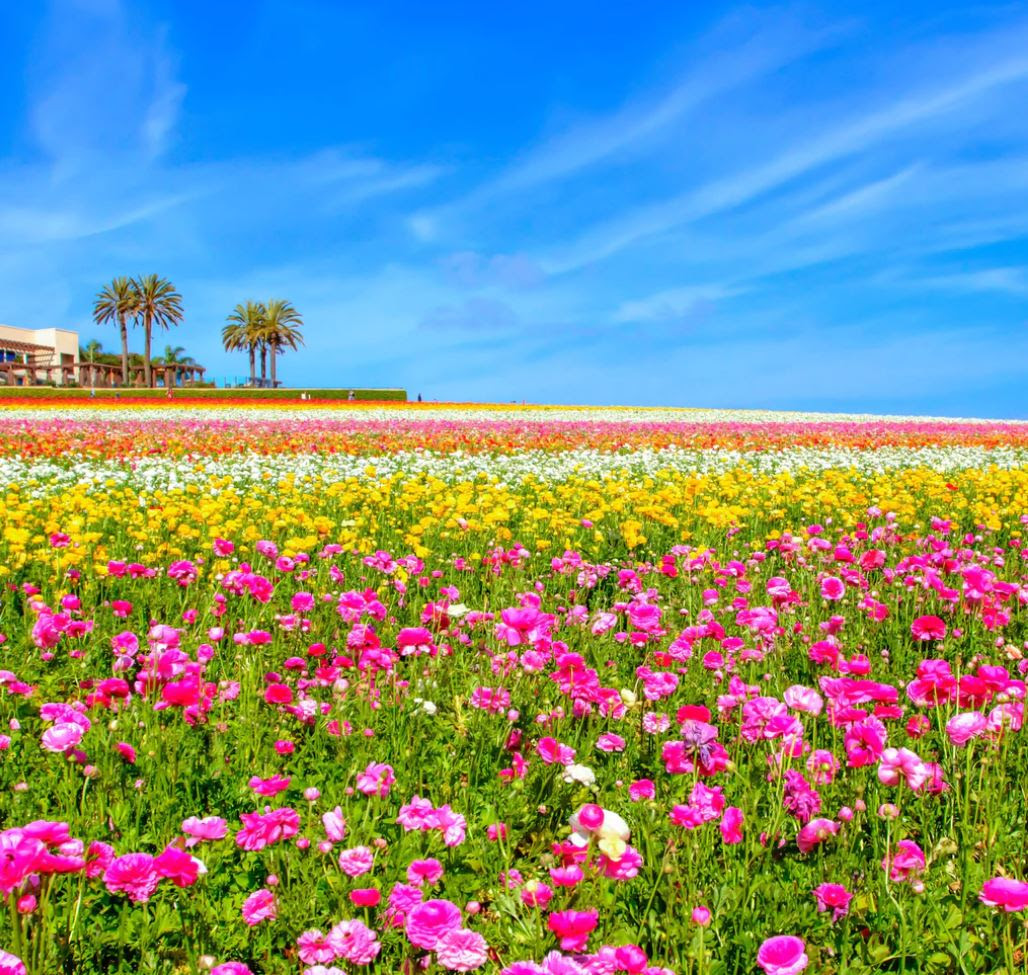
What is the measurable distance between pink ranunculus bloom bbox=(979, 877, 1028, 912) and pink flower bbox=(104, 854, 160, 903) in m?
1.72

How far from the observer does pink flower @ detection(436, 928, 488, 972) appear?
1.50 m

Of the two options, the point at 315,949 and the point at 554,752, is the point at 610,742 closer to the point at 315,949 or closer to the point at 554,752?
the point at 554,752

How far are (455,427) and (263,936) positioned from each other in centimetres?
1919

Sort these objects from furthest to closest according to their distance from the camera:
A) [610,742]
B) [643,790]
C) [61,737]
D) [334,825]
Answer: [610,742]
[643,790]
[61,737]
[334,825]

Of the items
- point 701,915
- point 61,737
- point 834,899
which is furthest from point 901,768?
point 61,737

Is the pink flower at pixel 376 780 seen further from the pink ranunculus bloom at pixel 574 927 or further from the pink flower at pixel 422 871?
the pink ranunculus bloom at pixel 574 927

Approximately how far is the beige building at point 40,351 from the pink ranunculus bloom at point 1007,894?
8288 centimetres

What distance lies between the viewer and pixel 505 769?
8.98 ft

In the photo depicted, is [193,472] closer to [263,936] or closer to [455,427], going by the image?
[263,936]

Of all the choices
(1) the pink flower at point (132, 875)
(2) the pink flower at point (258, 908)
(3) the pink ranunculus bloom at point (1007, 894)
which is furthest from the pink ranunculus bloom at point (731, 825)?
(1) the pink flower at point (132, 875)

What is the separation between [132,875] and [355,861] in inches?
18.5

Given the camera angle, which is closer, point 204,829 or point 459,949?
point 459,949

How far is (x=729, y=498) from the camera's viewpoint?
8781mm

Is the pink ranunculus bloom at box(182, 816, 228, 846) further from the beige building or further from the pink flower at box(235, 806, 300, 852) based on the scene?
the beige building
